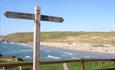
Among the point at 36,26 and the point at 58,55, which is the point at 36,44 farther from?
the point at 58,55

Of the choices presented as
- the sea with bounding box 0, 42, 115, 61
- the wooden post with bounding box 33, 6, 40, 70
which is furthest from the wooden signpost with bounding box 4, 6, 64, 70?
the sea with bounding box 0, 42, 115, 61

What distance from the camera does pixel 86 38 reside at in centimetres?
18200

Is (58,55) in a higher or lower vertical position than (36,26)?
lower

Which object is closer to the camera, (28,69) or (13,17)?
(13,17)

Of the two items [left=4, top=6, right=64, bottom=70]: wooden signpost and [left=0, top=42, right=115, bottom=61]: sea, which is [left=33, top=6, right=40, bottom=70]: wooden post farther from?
[left=0, top=42, right=115, bottom=61]: sea

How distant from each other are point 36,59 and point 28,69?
39.4 ft

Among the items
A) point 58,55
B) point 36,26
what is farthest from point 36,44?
point 58,55

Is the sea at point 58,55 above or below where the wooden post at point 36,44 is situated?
below

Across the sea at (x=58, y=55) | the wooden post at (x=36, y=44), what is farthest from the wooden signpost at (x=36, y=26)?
the sea at (x=58, y=55)

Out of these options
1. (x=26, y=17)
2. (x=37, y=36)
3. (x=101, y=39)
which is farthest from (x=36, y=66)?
(x=101, y=39)

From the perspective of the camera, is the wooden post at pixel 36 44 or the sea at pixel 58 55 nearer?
the wooden post at pixel 36 44

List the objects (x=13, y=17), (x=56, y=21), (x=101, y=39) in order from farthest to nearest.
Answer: (x=101, y=39) < (x=56, y=21) < (x=13, y=17)

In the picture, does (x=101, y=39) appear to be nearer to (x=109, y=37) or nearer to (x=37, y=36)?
(x=109, y=37)

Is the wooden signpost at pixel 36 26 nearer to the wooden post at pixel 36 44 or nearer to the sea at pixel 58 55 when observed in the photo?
the wooden post at pixel 36 44
